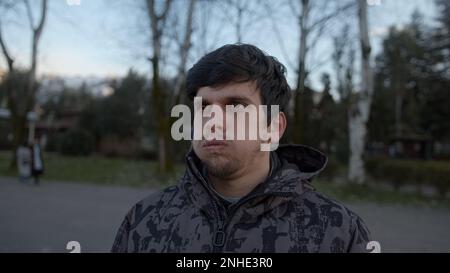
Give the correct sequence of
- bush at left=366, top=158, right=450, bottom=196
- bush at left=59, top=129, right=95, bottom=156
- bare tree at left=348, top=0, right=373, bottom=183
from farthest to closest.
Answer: bush at left=59, top=129, right=95, bottom=156, bare tree at left=348, top=0, right=373, bottom=183, bush at left=366, top=158, right=450, bottom=196

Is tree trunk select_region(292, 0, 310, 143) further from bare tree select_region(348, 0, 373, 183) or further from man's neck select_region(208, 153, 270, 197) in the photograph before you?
man's neck select_region(208, 153, 270, 197)

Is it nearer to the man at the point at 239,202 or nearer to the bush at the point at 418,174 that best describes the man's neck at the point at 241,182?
the man at the point at 239,202

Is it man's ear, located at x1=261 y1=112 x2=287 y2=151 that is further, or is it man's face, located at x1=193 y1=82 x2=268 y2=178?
man's ear, located at x1=261 y1=112 x2=287 y2=151

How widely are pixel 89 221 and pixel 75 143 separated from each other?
23242mm

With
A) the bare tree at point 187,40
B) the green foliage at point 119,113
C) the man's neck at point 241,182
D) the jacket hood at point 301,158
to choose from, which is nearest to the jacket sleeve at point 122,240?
the man's neck at point 241,182

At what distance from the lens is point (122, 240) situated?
66.5 inches

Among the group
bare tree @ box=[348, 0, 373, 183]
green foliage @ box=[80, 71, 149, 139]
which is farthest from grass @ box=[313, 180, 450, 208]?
green foliage @ box=[80, 71, 149, 139]

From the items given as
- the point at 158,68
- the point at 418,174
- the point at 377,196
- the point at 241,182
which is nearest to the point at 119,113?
the point at 158,68

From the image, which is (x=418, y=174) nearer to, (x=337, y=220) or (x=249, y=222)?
(x=337, y=220)

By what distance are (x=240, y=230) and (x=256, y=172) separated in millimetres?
269

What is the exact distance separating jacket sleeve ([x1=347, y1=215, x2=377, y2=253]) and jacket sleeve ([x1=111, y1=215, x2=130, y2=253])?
86 centimetres

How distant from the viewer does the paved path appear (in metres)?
5.86

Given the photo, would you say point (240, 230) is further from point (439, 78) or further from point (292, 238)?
point (439, 78)

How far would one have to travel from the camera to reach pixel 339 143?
27.5 metres
